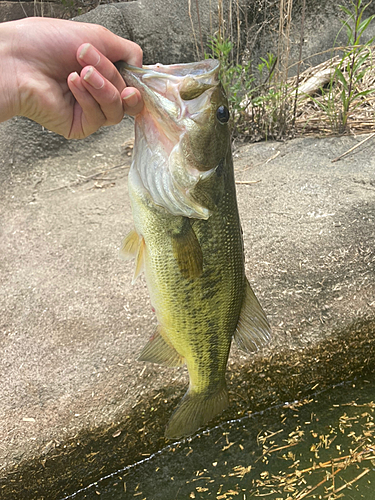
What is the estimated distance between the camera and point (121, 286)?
306cm

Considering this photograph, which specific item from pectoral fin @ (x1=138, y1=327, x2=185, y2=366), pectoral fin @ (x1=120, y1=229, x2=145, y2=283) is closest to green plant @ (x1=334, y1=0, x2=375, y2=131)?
pectoral fin @ (x1=120, y1=229, x2=145, y2=283)

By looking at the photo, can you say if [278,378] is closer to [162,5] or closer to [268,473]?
[268,473]

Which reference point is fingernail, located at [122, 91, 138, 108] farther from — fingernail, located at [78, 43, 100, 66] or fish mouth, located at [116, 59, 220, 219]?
fingernail, located at [78, 43, 100, 66]

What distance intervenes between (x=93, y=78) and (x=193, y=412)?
3.79 ft

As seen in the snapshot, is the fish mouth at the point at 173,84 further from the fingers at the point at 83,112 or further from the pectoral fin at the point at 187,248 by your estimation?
the pectoral fin at the point at 187,248

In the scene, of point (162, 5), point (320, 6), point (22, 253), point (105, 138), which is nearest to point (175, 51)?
point (162, 5)

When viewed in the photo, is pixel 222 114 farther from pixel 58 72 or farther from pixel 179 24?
pixel 179 24

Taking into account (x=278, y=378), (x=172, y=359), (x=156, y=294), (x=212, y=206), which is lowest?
(x=278, y=378)

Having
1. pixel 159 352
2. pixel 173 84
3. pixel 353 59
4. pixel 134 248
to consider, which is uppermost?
pixel 173 84

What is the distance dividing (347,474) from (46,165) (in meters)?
3.87

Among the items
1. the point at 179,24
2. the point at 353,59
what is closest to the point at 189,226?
the point at 353,59

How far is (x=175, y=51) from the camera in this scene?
5.79m

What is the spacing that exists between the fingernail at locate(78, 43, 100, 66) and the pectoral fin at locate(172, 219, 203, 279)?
0.53m

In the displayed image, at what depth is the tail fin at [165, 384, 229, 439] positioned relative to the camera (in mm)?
1640
